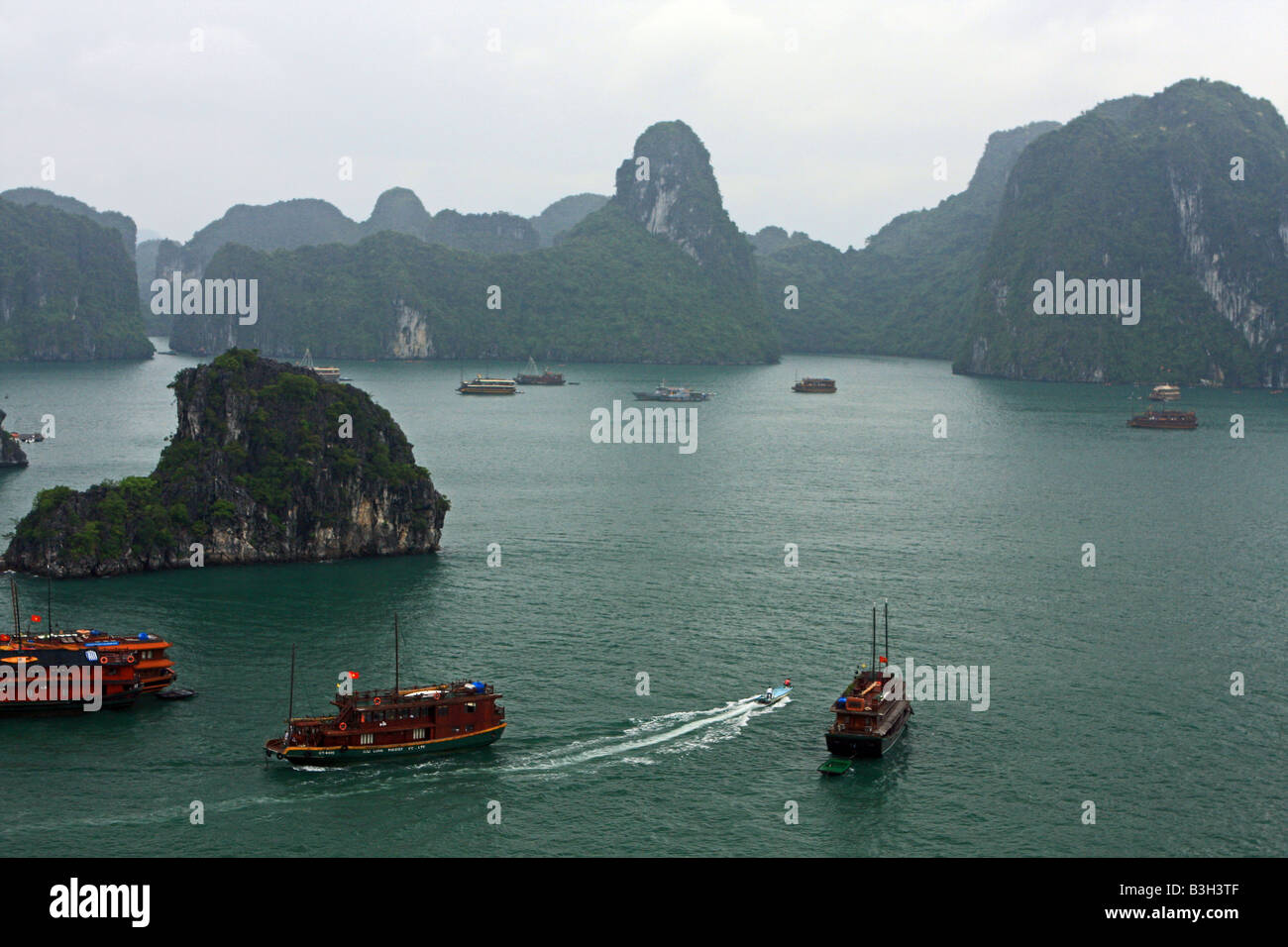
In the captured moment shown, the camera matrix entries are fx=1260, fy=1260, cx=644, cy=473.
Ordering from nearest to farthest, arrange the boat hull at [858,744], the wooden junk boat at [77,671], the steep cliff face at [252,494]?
the boat hull at [858,744] < the wooden junk boat at [77,671] < the steep cliff face at [252,494]

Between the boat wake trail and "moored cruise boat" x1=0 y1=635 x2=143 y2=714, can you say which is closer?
the boat wake trail

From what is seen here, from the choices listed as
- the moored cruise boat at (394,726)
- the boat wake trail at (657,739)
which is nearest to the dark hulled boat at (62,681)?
the moored cruise boat at (394,726)

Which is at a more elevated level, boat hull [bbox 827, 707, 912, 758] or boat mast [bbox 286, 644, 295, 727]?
boat mast [bbox 286, 644, 295, 727]

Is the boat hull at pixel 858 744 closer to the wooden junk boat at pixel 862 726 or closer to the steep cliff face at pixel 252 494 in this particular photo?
the wooden junk boat at pixel 862 726

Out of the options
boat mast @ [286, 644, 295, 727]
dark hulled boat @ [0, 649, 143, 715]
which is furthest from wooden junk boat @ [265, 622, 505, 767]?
dark hulled boat @ [0, 649, 143, 715]

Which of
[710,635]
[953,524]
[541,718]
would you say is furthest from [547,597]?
A: [953,524]

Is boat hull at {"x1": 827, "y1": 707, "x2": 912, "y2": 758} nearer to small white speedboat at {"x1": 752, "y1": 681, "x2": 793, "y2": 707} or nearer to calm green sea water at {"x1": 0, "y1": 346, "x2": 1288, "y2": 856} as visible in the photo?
calm green sea water at {"x1": 0, "y1": 346, "x2": 1288, "y2": 856}

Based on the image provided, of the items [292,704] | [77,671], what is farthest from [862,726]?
[77,671]
